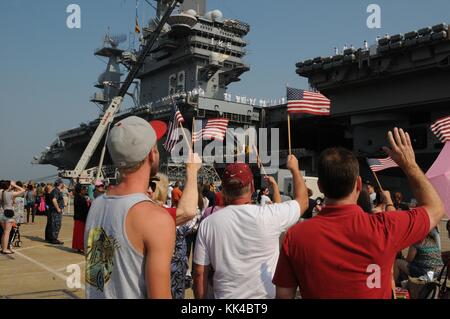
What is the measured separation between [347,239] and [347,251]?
0.20 feet

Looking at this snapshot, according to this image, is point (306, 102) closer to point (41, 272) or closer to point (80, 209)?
→ point (80, 209)

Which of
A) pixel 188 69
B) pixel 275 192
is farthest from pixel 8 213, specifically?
pixel 188 69

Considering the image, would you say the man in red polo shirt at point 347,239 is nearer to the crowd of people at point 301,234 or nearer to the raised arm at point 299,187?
the crowd of people at point 301,234

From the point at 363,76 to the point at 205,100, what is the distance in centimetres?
1597

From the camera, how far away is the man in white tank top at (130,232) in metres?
1.88

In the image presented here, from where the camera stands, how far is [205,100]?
134 ft

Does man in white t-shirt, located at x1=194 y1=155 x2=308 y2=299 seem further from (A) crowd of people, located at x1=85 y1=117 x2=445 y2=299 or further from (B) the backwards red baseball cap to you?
(A) crowd of people, located at x1=85 y1=117 x2=445 y2=299

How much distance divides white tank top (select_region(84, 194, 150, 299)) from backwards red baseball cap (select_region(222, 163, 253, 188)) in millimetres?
1162

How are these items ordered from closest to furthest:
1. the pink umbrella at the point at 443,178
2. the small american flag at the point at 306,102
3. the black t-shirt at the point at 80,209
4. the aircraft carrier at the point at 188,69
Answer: the pink umbrella at the point at 443,178, the small american flag at the point at 306,102, the black t-shirt at the point at 80,209, the aircraft carrier at the point at 188,69

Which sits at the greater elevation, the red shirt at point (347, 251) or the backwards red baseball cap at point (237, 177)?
the backwards red baseball cap at point (237, 177)

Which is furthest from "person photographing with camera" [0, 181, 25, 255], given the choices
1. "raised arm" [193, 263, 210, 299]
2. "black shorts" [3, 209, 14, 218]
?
"raised arm" [193, 263, 210, 299]

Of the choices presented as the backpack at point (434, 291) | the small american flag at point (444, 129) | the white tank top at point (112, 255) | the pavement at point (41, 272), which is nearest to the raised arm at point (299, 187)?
the white tank top at point (112, 255)

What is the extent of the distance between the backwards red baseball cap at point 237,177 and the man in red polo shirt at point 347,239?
98 centimetres
